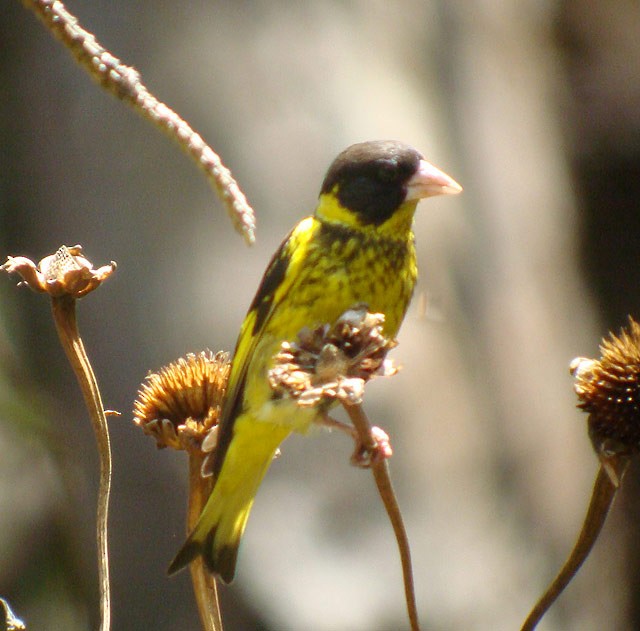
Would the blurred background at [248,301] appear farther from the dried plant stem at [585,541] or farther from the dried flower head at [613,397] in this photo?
the dried plant stem at [585,541]

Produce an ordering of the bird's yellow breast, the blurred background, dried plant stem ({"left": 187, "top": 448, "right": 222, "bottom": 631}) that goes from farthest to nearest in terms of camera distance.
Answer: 1. the blurred background
2. the bird's yellow breast
3. dried plant stem ({"left": 187, "top": 448, "right": 222, "bottom": 631})

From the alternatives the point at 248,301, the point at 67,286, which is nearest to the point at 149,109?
the point at 67,286

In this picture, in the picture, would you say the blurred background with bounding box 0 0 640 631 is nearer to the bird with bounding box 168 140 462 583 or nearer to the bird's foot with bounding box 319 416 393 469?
the bird with bounding box 168 140 462 583

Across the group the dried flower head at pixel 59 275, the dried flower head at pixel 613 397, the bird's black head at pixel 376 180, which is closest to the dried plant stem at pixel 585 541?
the dried flower head at pixel 613 397

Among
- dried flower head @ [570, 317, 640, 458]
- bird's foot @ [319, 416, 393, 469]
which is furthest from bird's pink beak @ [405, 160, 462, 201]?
bird's foot @ [319, 416, 393, 469]

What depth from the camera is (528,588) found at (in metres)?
3.59

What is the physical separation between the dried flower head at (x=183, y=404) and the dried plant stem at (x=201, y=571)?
0.15ft

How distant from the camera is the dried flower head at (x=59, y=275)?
1.06 metres

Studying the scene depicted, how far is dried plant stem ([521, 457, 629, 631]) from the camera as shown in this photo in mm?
825

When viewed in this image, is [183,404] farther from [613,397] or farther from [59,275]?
[613,397]

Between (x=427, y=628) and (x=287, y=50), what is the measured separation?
199 centimetres

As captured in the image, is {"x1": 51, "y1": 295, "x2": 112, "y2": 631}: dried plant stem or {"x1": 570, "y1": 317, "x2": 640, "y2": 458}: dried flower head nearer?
{"x1": 51, "y1": 295, "x2": 112, "y2": 631}: dried plant stem

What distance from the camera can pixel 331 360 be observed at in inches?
36.4

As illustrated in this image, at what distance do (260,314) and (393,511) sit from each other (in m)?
0.91
